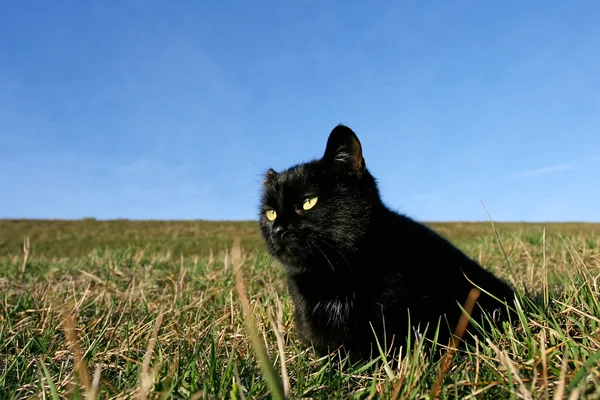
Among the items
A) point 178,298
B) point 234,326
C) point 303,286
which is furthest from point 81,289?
point 303,286

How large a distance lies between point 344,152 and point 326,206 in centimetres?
41

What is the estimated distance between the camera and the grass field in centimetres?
186

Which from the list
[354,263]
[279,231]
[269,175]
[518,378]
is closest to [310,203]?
[279,231]

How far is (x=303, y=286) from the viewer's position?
3.20 m

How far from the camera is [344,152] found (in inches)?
123

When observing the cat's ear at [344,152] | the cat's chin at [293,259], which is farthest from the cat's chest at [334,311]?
the cat's ear at [344,152]

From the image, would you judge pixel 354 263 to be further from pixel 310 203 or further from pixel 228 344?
pixel 228 344

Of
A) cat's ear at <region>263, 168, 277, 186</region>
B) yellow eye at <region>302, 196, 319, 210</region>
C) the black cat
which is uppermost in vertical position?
cat's ear at <region>263, 168, 277, 186</region>

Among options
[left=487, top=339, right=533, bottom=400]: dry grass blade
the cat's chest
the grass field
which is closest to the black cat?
the cat's chest

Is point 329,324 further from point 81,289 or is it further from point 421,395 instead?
point 81,289

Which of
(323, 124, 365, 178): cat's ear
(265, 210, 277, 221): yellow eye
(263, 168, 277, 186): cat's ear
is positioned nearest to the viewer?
(323, 124, 365, 178): cat's ear

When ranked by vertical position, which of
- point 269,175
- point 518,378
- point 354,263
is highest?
point 269,175

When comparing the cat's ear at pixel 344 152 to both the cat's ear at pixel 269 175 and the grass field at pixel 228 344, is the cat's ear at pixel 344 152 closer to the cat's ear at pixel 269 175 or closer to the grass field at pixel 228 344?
the cat's ear at pixel 269 175

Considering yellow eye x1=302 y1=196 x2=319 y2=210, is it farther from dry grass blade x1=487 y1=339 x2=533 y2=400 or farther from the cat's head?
dry grass blade x1=487 y1=339 x2=533 y2=400
